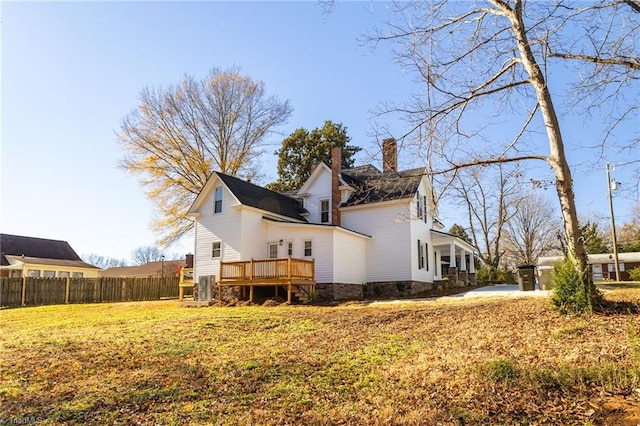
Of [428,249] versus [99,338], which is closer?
[99,338]

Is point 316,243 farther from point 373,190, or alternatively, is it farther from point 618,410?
point 618,410

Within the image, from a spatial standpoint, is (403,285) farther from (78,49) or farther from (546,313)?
(78,49)

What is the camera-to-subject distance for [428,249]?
24312mm

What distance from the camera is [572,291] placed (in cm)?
873

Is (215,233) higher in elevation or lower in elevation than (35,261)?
higher

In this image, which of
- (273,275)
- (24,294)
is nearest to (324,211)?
(273,275)

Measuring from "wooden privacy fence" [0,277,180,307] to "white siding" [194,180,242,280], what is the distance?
7.44 meters

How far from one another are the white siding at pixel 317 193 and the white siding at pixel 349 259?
3.27 m

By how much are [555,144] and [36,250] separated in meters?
39.5

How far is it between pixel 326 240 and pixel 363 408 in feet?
48.8

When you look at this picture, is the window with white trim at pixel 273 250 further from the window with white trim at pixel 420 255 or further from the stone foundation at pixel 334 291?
the window with white trim at pixel 420 255

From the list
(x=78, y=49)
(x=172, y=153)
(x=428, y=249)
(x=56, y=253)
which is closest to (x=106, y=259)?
(x=56, y=253)

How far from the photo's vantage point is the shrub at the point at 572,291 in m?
8.58

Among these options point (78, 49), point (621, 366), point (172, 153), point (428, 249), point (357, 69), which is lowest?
point (621, 366)
